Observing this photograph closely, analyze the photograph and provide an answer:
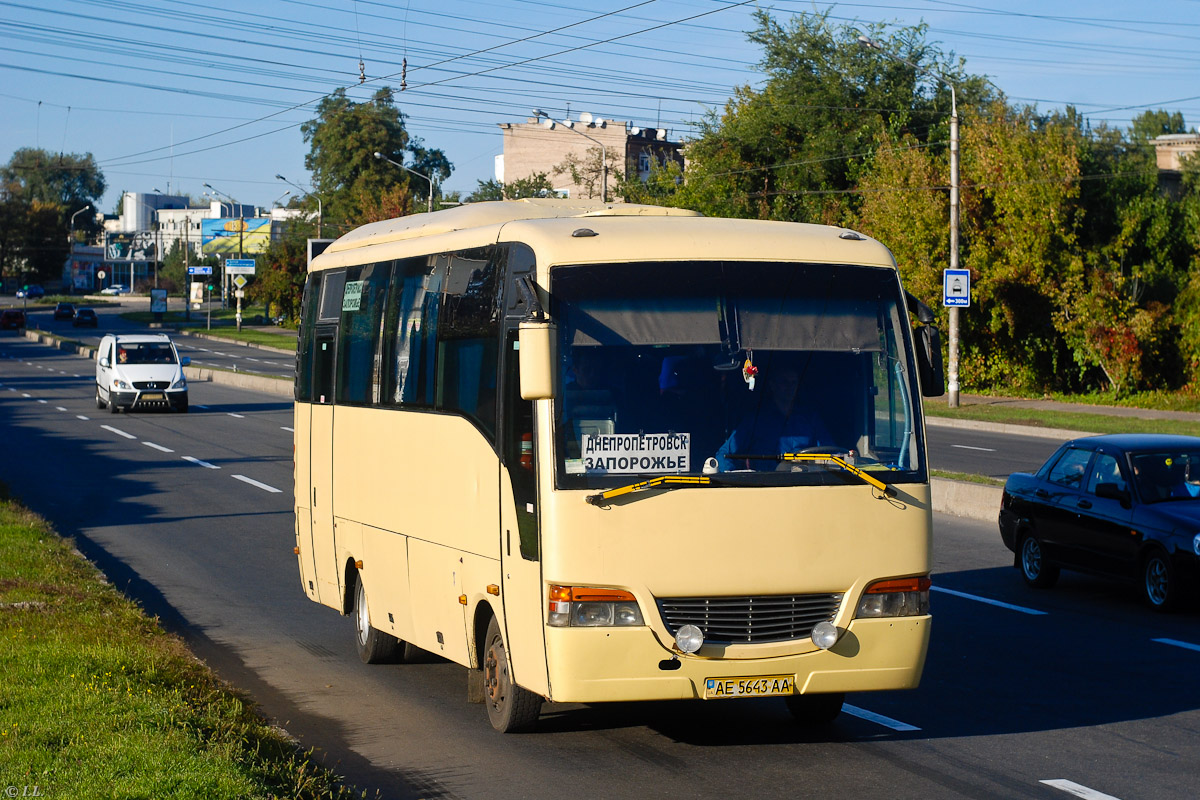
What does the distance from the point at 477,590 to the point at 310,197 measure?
12009 centimetres

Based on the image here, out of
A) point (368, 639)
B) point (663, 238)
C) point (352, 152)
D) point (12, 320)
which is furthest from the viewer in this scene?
point (352, 152)

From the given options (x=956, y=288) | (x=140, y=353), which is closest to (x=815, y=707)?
(x=956, y=288)

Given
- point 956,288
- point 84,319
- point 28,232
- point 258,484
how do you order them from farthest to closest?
1. point 28,232
2. point 84,319
3. point 956,288
4. point 258,484

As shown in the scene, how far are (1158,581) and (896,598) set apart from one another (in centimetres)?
580

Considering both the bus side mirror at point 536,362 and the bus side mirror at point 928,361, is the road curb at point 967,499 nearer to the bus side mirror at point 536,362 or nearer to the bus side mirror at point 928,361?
the bus side mirror at point 928,361

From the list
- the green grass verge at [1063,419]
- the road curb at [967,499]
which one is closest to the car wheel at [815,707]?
the road curb at [967,499]

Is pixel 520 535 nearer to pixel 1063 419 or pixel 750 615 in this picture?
pixel 750 615

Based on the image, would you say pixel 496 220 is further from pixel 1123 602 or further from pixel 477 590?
pixel 1123 602

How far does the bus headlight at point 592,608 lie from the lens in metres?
7.11

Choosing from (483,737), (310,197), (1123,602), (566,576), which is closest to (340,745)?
(483,737)

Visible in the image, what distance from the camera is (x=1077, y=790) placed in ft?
22.2

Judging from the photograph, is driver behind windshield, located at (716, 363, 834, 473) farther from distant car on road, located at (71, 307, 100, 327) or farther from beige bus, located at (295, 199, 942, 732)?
distant car on road, located at (71, 307, 100, 327)

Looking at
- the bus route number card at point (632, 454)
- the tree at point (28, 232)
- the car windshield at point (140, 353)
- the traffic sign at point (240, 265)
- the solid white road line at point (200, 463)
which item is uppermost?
the tree at point (28, 232)

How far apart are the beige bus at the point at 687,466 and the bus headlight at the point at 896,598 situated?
0.01 m
